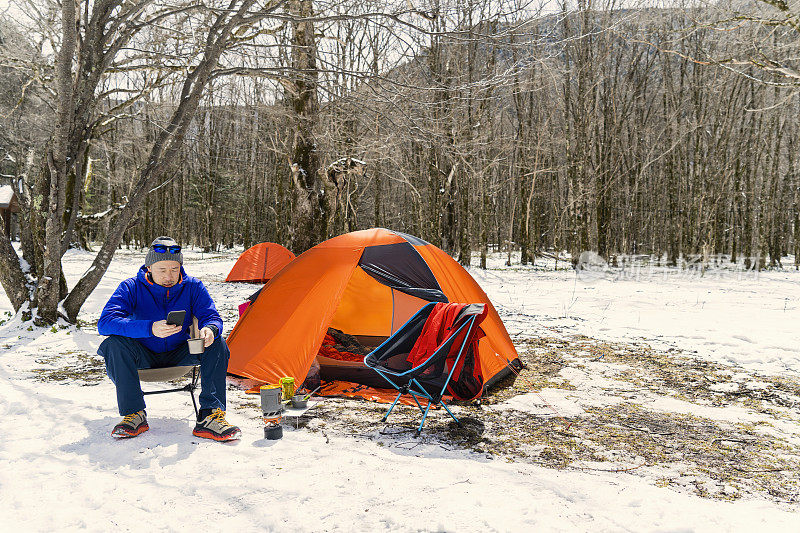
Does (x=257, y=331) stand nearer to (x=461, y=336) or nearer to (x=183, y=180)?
(x=461, y=336)

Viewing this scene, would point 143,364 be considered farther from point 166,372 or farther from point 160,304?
point 160,304

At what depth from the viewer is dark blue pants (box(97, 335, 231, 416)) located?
3156 mm

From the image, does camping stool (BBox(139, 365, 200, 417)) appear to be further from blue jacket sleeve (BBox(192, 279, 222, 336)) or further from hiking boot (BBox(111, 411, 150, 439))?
blue jacket sleeve (BBox(192, 279, 222, 336))

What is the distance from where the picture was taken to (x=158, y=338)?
11.0 feet

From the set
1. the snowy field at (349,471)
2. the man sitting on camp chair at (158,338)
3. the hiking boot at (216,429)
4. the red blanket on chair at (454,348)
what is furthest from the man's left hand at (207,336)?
the red blanket on chair at (454,348)

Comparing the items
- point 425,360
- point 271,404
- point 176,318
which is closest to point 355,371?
point 425,360

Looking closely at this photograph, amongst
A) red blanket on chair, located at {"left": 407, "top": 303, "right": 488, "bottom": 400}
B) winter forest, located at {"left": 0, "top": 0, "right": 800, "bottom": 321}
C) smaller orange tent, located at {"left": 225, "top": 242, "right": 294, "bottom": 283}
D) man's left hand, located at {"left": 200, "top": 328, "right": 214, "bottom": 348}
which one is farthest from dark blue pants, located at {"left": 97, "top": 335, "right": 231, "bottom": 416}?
smaller orange tent, located at {"left": 225, "top": 242, "right": 294, "bottom": 283}

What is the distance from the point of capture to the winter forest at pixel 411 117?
5.97 metres

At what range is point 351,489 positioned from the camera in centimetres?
260

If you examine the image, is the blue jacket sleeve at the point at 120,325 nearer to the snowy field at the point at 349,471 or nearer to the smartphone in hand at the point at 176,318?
the smartphone in hand at the point at 176,318

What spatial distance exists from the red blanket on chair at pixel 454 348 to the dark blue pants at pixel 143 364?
4.88 feet

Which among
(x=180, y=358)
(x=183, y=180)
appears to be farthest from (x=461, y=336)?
(x=183, y=180)

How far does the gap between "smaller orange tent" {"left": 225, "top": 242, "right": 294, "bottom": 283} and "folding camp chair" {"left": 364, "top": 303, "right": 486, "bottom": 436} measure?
921 cm

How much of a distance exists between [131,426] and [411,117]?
15.4ft
